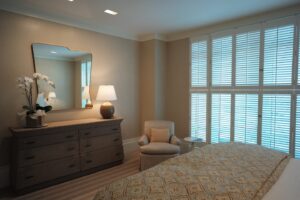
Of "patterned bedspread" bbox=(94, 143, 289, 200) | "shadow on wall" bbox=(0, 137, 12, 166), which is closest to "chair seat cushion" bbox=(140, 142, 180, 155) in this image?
"patterned bedspread" bbox=(94, 143, 289, 200)

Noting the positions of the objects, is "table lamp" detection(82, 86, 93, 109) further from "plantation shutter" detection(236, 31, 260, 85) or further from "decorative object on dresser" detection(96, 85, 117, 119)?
"plantation shutter" detection(236, 31, 260, 85)

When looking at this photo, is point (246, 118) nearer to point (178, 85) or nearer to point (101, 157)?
point (178, 85)

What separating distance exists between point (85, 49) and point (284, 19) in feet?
11.8

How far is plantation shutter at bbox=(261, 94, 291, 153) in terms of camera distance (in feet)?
10.9

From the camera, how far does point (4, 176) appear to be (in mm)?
3100

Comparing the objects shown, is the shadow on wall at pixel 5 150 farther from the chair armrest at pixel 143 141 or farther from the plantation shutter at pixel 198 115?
the plantation shutter at pixel 198 115

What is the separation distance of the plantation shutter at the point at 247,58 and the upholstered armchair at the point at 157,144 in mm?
1667

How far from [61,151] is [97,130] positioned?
0.70 metres

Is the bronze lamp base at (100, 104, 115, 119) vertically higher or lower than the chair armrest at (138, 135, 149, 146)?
higher

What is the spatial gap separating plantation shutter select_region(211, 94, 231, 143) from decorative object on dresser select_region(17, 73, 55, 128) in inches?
123

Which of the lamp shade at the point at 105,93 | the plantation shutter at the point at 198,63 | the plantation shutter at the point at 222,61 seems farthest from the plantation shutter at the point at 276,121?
the lamp shade at the point at 105,93

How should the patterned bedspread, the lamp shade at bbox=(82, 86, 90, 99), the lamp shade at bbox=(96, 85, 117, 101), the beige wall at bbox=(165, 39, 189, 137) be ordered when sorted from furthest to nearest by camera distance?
the beige wall at bbox=(165, 39, 189, 137)
the lamp shade at bbox=(82, 86, 90, 99)
the lamp shade at bbox=(96, 85, 117, 101)
the patterned bedspread

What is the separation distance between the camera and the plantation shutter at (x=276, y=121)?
332 centimetres

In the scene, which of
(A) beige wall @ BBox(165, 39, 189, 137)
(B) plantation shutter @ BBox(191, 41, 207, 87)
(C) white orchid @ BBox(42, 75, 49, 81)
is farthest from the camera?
(A) beige wall @ BBox(165, 39, 189, 137)
